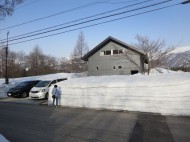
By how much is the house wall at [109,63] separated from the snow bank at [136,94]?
2048 cm

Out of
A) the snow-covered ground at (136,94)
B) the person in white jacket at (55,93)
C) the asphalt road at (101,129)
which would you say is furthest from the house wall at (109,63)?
the asphalt road at (101,129)

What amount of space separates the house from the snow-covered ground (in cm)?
1967

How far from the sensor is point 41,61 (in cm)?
8769

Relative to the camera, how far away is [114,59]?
39.8 metres

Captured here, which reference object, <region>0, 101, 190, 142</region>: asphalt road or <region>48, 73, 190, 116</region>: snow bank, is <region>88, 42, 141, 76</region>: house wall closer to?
<region>48, 73, 190, 116</region>: snow bank

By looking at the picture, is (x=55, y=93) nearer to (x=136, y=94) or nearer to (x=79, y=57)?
(x=136, y=94)

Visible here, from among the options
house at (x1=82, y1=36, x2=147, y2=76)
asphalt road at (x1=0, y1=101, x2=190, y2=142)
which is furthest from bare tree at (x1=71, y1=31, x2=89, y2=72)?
asphalt road at (x1=0, y1=101, x2=190, y2=142)

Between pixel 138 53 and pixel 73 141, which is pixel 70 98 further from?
pixel 138 53

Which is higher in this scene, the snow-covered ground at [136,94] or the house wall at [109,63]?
the house wall at [109,63]

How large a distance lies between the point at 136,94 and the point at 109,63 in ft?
81.1

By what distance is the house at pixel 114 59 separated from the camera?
3744cm

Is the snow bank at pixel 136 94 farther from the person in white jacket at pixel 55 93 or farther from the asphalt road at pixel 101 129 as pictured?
the asphalt road at pixel 101 129

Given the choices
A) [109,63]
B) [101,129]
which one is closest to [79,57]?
[109,63]

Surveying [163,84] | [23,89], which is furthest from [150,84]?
Answer: [23,89]
